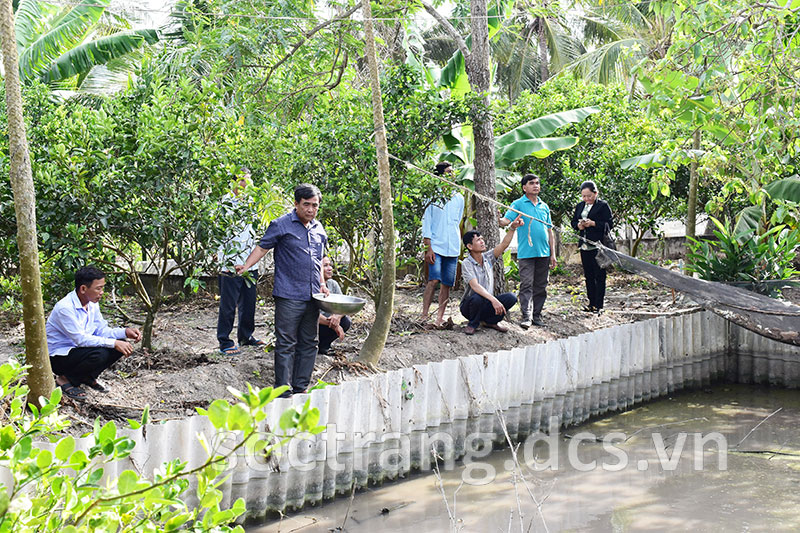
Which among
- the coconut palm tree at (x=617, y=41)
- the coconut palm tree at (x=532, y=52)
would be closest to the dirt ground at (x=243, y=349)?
the coconut palm tree at (x=617, y=41)

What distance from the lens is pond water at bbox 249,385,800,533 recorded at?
5.19 metres

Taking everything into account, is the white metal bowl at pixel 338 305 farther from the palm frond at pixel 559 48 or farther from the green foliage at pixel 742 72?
the palm frond at pixel 559 48

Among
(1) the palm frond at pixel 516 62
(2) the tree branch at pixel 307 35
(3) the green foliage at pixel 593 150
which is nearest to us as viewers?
(2) the tree branch at pixel 307 35

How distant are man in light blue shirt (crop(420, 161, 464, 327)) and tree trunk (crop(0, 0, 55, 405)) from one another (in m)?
4.40

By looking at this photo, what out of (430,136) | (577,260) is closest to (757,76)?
(430,136)

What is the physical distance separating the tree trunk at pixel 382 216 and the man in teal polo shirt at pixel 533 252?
87.3 inches

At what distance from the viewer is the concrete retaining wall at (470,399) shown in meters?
5.01

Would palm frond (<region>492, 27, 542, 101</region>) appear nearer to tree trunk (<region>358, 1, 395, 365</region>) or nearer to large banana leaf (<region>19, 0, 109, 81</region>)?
large banana leaf (<region>19, 0, 109, 81</region>)

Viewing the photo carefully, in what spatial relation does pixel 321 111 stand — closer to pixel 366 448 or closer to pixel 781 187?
pixel 366 448

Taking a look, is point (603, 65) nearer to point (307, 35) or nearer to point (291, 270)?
point (307, 35)

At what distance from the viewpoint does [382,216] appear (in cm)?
616

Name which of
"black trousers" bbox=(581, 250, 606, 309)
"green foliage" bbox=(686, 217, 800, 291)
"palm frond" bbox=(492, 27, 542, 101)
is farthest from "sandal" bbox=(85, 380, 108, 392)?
"palm frond" bbox=(492, 27, 542, 101)

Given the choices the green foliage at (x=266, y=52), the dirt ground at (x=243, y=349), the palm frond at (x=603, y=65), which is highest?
the palm frond at (x=603, y=65)

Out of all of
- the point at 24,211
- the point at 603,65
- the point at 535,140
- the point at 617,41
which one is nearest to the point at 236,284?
the point at 24,211
